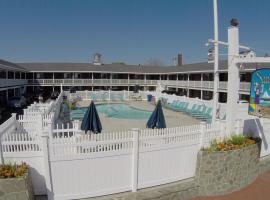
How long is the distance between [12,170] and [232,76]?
7453 millimetres

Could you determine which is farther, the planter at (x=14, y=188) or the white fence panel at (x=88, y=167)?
the white fence panel at (x=88, y=167)

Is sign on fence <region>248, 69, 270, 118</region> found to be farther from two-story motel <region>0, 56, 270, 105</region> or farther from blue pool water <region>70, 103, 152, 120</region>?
two-story motel <region>0, 56, 270, 105</region>

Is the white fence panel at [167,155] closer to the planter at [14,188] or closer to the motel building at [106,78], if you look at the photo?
the planter at [14,188]

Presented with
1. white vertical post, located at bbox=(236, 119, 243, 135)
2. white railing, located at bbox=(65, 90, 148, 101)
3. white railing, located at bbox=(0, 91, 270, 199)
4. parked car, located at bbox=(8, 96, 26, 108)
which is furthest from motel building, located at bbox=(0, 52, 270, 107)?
white railing, located at bbox=(0, 91, 270, 199)

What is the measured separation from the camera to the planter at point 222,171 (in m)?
7.36

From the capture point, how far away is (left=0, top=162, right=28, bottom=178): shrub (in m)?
5.28

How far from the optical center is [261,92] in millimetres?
8297

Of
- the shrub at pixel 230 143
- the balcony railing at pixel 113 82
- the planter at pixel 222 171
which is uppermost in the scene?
the balcony railing at pixel 113 82

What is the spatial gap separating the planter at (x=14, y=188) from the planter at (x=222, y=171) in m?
5.01

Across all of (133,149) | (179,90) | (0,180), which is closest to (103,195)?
(133,149)

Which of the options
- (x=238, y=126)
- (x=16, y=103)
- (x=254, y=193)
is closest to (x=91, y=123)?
(x=238, y=126)

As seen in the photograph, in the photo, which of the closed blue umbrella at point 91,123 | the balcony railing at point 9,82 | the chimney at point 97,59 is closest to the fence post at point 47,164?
the closed blue umbrella at point 91,123

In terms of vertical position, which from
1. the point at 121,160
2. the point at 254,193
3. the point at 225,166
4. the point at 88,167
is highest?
the point at 121,160

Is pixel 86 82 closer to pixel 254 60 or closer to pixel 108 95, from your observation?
pixel 108 95
